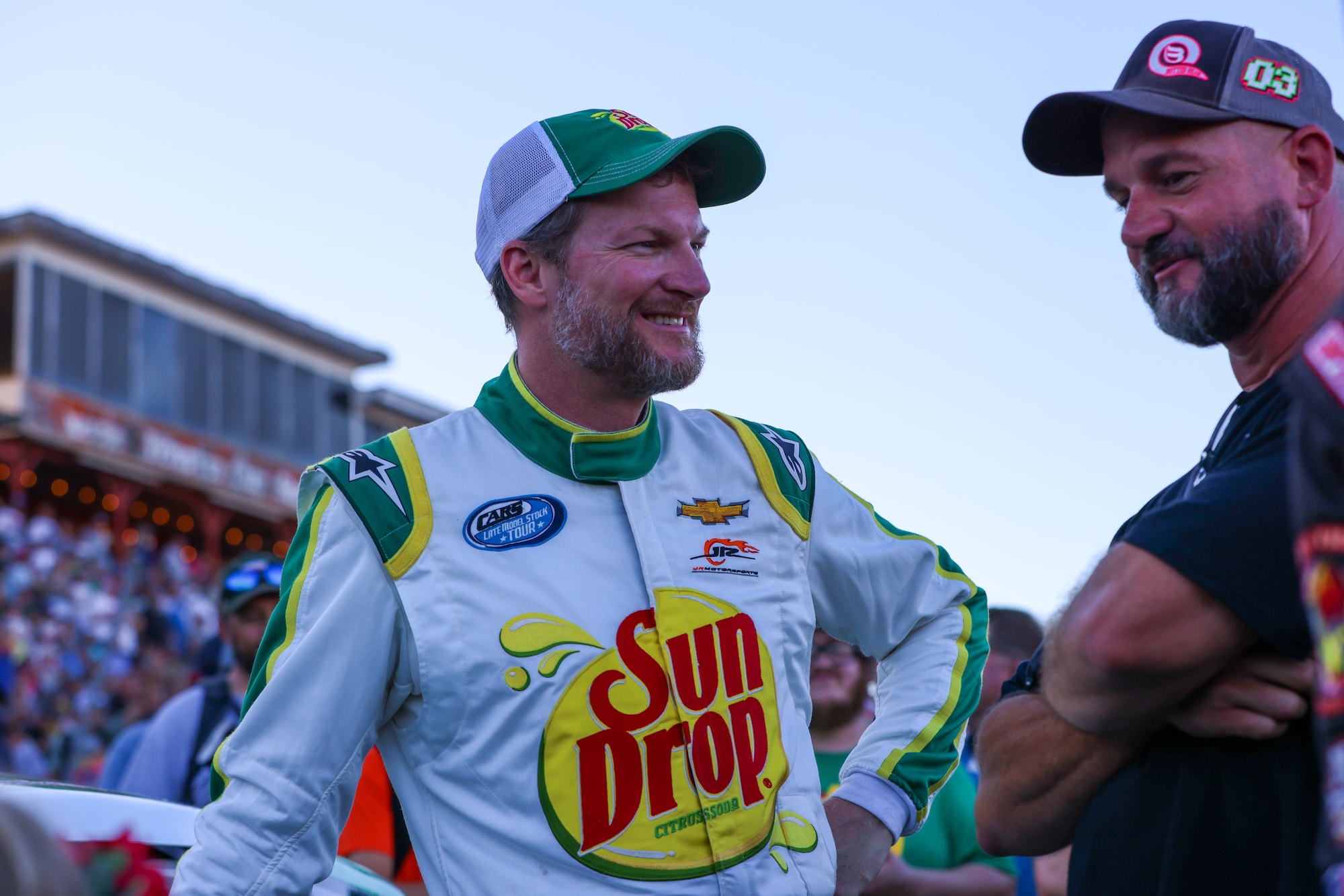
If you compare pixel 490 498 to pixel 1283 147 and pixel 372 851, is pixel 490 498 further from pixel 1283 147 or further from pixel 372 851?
pixel 372 851

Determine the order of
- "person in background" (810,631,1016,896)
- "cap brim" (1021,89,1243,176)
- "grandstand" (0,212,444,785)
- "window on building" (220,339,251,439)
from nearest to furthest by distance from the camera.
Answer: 1. "cap brim" (1021,89,1243,176)
2. "person in background" (810,631,1016,896)
3. "grandstand" (0,212,444,785)
4. "window on building" (220,339,251,439)

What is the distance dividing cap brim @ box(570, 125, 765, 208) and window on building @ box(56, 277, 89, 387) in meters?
28.4

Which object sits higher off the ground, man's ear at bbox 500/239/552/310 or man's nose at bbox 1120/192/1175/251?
man's nose at bbox 1120/192/1175/251

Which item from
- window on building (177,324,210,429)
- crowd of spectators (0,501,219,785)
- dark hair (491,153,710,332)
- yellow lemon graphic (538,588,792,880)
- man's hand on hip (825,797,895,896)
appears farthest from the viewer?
window on building (177,324,210,429)

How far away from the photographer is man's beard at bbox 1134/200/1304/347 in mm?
2113

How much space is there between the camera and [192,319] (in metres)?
31.6

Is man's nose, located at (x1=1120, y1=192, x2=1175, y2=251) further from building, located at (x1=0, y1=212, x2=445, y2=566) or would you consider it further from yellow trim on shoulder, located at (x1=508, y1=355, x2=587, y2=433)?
building, located at (x1=0, y1=212, x2=445, y2=566)

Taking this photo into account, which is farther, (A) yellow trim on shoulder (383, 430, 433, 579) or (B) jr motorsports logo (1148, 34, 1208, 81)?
(A) yellow trim on shoulder (383, 430, 433, 579)

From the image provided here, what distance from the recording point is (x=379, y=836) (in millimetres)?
4344

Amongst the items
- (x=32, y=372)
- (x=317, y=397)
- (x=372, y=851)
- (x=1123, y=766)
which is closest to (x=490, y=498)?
(x=1123, y=766)

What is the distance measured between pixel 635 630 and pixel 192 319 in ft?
102

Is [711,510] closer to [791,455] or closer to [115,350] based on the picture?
[791,455]

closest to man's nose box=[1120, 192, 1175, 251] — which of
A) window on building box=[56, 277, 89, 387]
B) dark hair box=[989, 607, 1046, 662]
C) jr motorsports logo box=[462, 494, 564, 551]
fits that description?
jr motorsports logo box=[462, 494, 564, 551]

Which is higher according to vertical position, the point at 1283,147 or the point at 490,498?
the point at 1283,147
